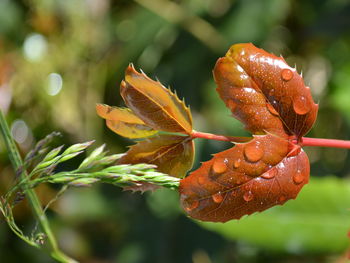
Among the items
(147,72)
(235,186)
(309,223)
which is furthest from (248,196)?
(147,72)

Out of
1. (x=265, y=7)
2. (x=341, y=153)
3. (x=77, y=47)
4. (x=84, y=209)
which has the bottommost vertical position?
(x=84, y=209)

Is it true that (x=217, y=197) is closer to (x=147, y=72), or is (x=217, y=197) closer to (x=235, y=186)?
(x=235, y=186)

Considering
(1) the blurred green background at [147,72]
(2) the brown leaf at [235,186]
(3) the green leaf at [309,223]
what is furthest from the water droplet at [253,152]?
(1) the blurred green background at [147,72]

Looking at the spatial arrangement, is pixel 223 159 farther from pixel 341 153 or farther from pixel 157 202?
pixel 341 153

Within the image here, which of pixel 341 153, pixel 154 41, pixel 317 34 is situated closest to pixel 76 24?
pixel 154 41

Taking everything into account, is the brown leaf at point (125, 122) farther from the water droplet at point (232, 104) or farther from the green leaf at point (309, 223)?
the green leaf at point (309, 223)
